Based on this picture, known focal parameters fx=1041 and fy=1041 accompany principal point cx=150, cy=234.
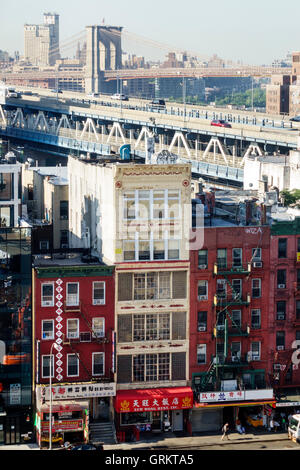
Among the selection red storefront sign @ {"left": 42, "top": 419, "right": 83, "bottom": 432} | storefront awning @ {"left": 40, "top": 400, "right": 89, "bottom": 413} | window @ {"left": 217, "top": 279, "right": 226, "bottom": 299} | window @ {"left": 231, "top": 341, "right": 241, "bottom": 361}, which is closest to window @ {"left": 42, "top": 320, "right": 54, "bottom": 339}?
storefront awning @ {"left": 40, "top": 400, "right": 89, "bottom": 413}

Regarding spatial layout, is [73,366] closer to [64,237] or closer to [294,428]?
[294,428]

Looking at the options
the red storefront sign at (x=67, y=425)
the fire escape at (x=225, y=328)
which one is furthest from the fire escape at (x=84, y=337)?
the fire escape at (x=225, y=328)

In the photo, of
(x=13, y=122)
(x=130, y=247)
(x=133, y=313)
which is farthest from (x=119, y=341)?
(x=13, y=122)

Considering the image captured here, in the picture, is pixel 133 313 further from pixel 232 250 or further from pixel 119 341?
pixel 232 250

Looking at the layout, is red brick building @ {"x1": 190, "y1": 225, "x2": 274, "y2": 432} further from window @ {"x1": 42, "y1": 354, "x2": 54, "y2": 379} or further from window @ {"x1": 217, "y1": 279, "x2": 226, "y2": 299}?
window @ {"x1": 42, "y1": 354, "x2": 54, "y2": 379}

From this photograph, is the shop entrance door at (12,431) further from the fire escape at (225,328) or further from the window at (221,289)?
the window at (221,289)

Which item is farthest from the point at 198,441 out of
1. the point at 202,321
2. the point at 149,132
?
the point at 149,132
